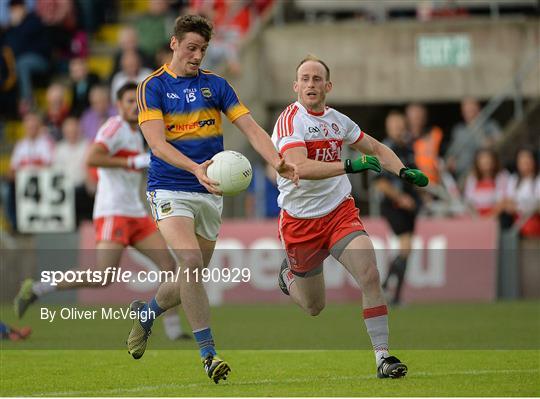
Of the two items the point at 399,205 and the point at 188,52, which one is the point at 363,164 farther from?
the point at 399,205

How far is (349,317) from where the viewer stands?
17578 millimetres

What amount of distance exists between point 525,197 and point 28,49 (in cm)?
933

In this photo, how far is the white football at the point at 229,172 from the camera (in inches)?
391

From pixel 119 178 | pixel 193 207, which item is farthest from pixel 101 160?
pixel 193 207

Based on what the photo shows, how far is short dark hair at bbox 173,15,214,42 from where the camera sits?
10.4m

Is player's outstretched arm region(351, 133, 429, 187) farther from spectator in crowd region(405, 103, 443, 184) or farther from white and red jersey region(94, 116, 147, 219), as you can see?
spectator in crowd region(405, 103, 443, 184)

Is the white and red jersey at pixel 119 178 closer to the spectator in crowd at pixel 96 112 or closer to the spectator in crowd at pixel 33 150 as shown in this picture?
the spectator in crowd at pixel 96 112

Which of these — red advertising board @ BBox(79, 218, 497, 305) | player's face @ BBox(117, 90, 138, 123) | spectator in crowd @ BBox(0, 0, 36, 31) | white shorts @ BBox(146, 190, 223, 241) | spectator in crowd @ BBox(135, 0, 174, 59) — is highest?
spectator in crowd @ BBox(0, 0, 36, 31)

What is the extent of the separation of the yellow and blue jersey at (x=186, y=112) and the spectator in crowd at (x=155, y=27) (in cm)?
1286

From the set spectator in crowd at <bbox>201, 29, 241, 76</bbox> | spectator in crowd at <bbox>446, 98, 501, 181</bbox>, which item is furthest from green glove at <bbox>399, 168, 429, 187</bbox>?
spectator in crowd at <bbox>201, 29, 241, 76</bbox>

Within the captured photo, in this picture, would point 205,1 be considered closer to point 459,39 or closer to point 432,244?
point 459,39

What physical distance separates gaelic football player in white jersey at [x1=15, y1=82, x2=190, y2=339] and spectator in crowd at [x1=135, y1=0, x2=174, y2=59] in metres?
8.71

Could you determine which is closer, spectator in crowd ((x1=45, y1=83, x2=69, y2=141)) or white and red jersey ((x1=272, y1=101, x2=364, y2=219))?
white and red jersey ((x1=272, y1=101, x2=364, y2=219))

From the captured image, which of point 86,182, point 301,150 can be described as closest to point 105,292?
point 86,182
